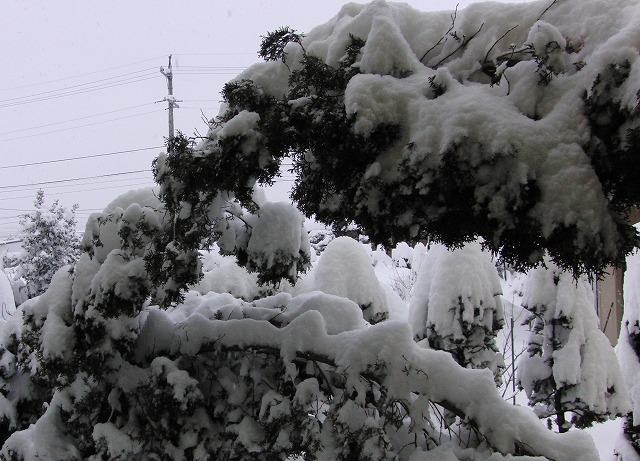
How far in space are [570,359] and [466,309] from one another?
124cm

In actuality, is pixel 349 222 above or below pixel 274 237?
above

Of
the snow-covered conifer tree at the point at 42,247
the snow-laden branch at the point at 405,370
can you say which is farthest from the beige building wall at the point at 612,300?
the snow-covered conifer tree at the point at 42,247

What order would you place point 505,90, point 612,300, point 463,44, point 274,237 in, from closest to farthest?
point 505,90
point 463,44
point 274,237
point 612,300

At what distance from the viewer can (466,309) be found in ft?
20.4

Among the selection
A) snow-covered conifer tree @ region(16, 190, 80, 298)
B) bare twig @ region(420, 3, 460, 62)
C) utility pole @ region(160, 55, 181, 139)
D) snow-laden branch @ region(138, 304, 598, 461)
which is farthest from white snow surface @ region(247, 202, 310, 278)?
utility pole @ region(160, 55, 181, 139)

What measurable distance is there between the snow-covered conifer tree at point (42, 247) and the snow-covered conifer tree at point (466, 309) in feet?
38.7

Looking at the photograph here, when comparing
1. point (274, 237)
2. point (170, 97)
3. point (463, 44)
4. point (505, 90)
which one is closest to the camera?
point (505, 90)

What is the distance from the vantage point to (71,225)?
15.5 m

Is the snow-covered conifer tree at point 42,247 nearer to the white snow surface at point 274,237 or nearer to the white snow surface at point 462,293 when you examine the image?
the white snow surface at point 462,293

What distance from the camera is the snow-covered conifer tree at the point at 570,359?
578 centimetres

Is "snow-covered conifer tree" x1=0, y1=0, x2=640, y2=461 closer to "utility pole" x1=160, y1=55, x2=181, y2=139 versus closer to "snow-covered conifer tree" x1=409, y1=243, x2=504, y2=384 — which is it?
"snow-covered conifer tree" x1=409, y1=243, x2=504, y2=384

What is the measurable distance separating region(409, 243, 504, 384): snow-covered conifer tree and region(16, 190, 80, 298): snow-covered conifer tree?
11.8 meters

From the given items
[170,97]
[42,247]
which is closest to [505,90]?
[42,247]

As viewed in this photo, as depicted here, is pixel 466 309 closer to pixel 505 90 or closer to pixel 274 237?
pixel 274 237
